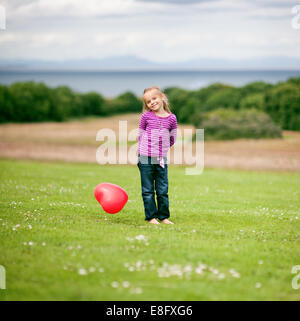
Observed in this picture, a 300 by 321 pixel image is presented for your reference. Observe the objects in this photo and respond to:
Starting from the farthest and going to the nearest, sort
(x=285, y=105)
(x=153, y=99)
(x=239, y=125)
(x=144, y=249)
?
(x=285, y=105) < (x=239, y=125) < (x=153, y=99) < (x=144, y=249)

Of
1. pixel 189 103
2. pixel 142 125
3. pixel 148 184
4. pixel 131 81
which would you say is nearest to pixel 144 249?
pixel 148 184

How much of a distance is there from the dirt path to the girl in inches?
648

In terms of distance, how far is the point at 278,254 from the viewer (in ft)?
25.8

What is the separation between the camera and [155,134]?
9.74m

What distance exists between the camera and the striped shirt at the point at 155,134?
9.70 m

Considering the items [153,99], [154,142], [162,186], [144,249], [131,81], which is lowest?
[144,249]

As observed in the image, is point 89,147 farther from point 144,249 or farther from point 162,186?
point 144,249

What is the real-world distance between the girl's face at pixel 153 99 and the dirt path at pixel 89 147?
16948 millimetres

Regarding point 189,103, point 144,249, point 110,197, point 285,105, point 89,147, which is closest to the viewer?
point 144,249

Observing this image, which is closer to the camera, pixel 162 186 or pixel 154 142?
pixel 154 142

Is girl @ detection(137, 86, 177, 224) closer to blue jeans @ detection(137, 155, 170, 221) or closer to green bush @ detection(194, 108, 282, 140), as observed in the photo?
blue jeans @ detection(137, 155, 170, 221)

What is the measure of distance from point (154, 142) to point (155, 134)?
0.64 feet

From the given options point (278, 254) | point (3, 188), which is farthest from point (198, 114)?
point (278, 254)

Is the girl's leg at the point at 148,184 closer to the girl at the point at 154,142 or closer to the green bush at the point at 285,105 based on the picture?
the girl at the point at 154,142
